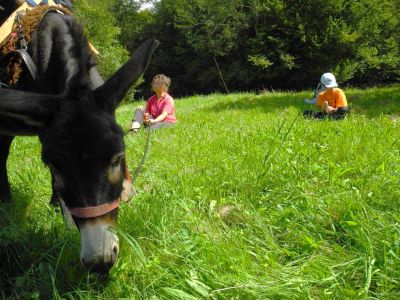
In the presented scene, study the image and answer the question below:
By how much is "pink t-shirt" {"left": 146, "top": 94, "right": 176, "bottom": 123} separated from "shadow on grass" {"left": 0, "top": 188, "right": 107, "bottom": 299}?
4561 millimetres

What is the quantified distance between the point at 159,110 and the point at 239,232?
552cm

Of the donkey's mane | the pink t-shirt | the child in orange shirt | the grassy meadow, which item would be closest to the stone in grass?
the grassy meadow

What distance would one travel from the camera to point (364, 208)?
2.38 meters

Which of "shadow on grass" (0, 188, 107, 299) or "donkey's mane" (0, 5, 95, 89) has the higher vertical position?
"donkey's mane" (0, 5, 95, 89)

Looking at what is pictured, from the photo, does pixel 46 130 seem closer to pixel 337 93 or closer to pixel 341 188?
pixel 341 188

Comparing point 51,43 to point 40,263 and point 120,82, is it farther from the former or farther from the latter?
point 40,263

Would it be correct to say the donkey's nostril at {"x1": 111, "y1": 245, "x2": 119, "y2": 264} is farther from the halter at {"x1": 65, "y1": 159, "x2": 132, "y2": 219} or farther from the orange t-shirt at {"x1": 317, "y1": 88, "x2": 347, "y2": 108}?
the orange t-shirt at {"x1": 317, "y1": 88, "x2": 347, "y2": 108}

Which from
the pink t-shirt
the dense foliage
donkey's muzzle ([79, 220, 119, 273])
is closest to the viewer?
donkey's muzzle ([79, 220, 119, 273])

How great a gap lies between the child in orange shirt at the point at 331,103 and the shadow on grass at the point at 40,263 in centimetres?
474

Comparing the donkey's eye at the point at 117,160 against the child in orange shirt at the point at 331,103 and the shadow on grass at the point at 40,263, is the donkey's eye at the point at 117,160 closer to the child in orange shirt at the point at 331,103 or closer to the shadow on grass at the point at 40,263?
the shadow on grass at the point at 40,263

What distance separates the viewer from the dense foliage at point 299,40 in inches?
1055

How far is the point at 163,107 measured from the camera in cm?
764

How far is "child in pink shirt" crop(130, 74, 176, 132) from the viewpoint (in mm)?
7234

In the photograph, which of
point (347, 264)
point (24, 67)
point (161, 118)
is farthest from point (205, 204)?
point (161, 118)
